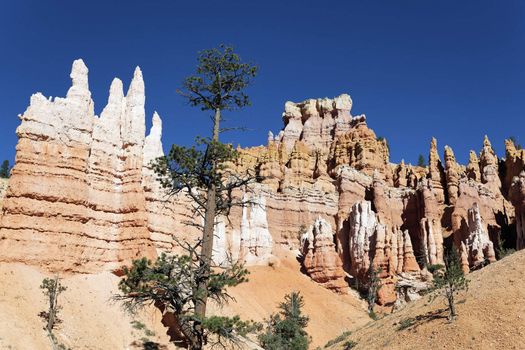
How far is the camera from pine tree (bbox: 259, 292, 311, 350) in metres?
42.3

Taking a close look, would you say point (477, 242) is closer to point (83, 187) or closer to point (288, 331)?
point (288, 331)

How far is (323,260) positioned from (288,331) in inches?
915

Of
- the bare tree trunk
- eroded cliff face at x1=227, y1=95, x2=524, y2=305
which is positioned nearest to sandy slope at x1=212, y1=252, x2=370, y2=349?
eroded cliff face at x1=227, y1=95, x2=524, y2=305

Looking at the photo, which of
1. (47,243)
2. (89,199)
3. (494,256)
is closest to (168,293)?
(47,243)

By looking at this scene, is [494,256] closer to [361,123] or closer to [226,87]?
[361,123]

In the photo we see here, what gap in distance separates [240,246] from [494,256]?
33.9 meters

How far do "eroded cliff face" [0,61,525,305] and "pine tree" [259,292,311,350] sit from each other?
8.79m

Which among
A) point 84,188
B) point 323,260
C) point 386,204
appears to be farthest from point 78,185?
point 386,204

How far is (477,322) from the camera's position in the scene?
2759cm

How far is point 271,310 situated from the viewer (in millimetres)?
57344

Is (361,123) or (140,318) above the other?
(361,123)

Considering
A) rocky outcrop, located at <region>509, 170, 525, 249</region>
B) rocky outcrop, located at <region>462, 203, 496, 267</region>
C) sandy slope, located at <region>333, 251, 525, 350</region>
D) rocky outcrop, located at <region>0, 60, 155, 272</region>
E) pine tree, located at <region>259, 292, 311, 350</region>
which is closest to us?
sandy slope, located at <region>333, 251, 525, 350</region>

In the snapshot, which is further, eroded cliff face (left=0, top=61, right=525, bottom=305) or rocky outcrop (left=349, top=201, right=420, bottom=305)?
rocky outcrop (left=349, top=201, right=420, bottom=305)

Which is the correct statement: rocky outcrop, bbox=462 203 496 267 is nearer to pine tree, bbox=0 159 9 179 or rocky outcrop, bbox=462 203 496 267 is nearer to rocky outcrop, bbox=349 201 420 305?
rocky outcrop, bbox=349 201 420 305
